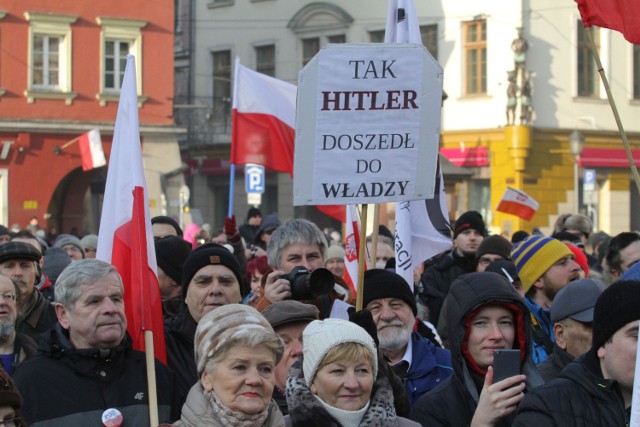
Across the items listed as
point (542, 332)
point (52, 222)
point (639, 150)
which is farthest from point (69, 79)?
point (542, 332)

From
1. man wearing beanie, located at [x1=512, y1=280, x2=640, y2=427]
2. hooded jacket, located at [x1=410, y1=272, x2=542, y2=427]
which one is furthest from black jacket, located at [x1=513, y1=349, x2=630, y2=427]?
hooded jacket, located at [x1=410, y1=272, x2=542, y2=427]

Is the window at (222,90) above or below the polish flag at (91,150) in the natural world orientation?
above

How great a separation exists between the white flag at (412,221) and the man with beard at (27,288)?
7.17 feet

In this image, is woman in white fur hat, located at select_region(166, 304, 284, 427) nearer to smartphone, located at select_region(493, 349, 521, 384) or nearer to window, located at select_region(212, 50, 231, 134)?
smartphone, located at select_region(493, 349, 521, 384)

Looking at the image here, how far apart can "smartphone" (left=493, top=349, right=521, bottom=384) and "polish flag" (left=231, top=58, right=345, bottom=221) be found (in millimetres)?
7499

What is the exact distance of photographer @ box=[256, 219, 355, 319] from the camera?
6.03 m

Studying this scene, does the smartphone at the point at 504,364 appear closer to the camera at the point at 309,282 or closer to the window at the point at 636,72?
the camera at the point at 309,282

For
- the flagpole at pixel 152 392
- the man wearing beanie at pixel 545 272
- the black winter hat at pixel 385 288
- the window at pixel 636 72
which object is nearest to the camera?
the flagpole at pixel 152 392

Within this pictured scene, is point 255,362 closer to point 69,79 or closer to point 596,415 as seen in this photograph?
point 596,415

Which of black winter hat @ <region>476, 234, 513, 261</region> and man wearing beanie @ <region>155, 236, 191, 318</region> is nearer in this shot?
man wearing beanie @ <region>155, 236, 191, 318</region>

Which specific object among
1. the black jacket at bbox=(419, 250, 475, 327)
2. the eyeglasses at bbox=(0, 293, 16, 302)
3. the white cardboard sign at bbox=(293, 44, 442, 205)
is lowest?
the black jacket at bbox=(419, 250, 475, 327)

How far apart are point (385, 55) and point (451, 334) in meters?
1.46

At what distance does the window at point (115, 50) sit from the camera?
36.5 meters

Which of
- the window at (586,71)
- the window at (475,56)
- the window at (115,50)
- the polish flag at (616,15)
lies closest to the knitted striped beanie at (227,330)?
the polish flag at (616,15)
